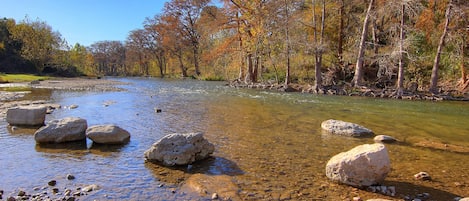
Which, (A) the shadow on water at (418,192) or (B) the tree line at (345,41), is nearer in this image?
(A) the shadow on water at (418,192)

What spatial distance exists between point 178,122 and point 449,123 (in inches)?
410

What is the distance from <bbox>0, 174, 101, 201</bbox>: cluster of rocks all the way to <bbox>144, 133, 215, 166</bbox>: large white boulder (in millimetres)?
1474

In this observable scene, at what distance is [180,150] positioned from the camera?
6.57 m

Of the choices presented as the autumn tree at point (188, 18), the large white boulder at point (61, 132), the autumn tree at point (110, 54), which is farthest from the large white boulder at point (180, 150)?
the autumn tree at point (110, 54)

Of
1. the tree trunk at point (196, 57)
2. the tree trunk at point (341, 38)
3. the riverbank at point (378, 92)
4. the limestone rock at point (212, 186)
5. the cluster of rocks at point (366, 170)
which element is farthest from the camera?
the tree trunk at point (196, 57)

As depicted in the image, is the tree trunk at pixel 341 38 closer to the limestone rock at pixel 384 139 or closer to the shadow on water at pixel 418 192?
the limestone rock at pixel 384 139

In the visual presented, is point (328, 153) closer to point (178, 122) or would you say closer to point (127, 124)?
point (178, 122)

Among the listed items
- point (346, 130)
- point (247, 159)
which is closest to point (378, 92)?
point (346, 130)

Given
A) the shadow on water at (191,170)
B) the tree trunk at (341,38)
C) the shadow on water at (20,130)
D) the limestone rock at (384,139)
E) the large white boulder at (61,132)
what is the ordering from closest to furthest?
the shadow on water at (191,170), the large white boulder at (61,132), the limestone rock at (384,139), the shadow on water at (20,130), the tree trunk at (341,38)

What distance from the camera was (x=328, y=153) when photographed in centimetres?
764

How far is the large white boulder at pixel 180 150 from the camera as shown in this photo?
6.48m

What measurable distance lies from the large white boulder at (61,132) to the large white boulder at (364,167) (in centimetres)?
645

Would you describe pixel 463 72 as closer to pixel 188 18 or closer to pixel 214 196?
pixel 214 196

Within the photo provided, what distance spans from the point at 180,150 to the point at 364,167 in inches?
139
